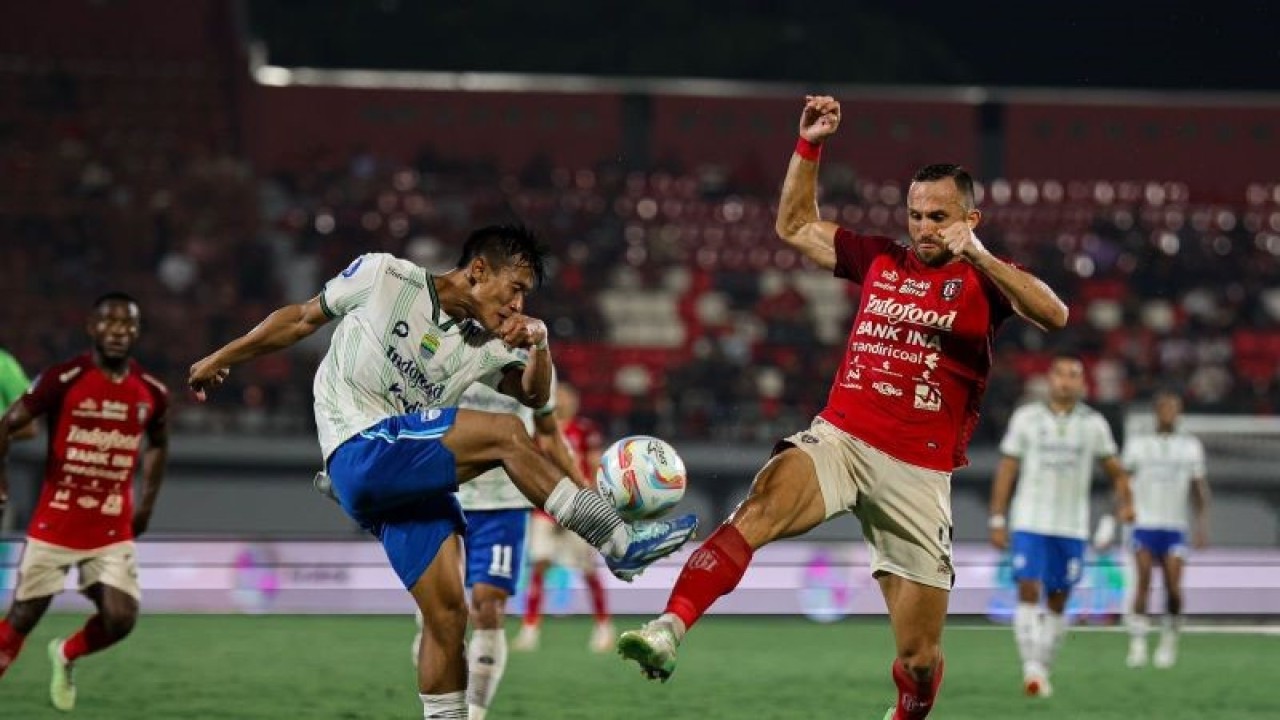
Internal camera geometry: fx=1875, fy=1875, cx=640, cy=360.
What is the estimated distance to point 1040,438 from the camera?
13.3m

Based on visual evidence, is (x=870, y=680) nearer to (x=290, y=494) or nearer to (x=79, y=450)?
(x=79, y=450)

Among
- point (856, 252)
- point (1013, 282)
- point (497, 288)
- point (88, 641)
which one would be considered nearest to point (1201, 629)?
point (88, 641)

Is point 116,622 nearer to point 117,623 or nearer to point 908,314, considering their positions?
point 117,623

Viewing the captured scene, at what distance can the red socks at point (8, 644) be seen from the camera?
9547 mm

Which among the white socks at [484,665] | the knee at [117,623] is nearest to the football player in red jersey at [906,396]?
the white socks at [484,665]

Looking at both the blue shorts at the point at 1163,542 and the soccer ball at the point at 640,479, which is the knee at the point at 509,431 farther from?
the blue shorts at the point at 1163,542

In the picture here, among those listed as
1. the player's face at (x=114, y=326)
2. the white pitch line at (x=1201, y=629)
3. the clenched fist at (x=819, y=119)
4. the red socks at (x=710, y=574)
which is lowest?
the white pitch line at (x=1201, y=629)

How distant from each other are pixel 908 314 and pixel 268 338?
2.42 m

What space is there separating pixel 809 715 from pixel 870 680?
6.70 ft

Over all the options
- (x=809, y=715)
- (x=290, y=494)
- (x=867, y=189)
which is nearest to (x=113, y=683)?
(x=809, y=715)

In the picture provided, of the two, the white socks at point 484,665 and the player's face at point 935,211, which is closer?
the player's face at point 935,211

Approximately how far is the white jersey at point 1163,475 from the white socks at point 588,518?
9806 mm

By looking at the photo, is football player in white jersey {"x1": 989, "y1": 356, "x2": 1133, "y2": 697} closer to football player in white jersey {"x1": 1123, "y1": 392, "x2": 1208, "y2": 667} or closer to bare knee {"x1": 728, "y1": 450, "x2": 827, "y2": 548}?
football player in white jersey {"x1": 1123, "y1": 392, "x2": 1208, "y2": 667}

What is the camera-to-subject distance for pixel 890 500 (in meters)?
7.09
